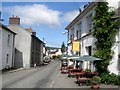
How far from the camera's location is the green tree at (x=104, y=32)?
68.1 ft

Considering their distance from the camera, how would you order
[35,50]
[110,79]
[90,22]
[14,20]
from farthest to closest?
[35,50], [14,20], [90,22], [110,79]

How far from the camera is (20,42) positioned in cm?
4962

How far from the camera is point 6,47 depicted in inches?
1492

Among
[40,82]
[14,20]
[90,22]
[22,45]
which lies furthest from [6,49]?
[40,82]

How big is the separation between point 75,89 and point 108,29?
6385mm

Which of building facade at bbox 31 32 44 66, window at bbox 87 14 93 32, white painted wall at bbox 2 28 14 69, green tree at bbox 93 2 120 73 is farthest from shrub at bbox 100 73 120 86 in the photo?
building facade at bbox 31 32 44 66

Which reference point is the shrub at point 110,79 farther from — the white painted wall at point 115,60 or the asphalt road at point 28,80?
the asphalt road at point 28,80

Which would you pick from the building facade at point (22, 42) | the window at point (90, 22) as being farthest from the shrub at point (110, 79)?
the building facade at point (22, 42)

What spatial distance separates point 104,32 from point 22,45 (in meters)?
30.4

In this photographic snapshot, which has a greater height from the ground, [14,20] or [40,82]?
[14,20]

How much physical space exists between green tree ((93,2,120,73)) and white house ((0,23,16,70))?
16.1 meters

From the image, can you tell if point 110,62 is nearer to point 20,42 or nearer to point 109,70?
point 109,70

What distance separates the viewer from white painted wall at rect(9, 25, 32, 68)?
161ft

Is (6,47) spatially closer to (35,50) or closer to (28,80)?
(28,80)
